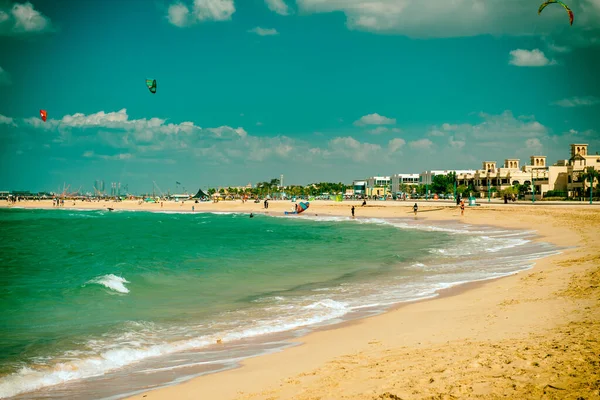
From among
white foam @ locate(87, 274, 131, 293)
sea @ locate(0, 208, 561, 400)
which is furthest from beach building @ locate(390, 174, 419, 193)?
white foam @ locate(87, 274, 131, 293)

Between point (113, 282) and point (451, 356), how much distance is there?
12954mm

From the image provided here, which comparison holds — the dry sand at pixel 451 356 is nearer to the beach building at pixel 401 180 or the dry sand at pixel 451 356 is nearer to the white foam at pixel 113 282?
the white foam at pixel 113 282

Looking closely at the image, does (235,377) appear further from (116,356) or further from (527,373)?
(527,373)

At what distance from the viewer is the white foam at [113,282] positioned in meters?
14.7

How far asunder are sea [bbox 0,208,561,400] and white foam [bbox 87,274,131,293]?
0.03 meters

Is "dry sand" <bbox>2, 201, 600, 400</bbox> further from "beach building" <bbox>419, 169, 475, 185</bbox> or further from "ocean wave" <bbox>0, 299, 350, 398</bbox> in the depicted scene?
"beach building" <bbox>419, 169, 475, 185</bbox>

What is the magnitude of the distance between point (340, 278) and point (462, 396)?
11.9 meters

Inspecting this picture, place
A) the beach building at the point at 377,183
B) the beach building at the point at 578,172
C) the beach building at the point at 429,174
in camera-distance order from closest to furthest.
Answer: the beach building at the point at 578,172, the beach building at the point at 429,174, the beach building at the point at 377,183

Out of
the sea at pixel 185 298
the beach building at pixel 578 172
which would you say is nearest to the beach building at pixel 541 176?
the beach building at pixel 578 172

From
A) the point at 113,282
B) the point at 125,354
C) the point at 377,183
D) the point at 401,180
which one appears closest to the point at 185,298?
the point at 113,282

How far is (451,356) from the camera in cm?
573

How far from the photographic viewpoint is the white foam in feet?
48.1

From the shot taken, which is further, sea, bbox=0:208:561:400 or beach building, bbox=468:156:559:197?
beach building, bbox=468:156:559:197

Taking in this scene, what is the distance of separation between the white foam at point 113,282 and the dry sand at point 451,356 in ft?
28.3
